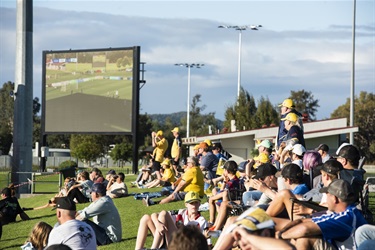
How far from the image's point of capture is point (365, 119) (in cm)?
9431

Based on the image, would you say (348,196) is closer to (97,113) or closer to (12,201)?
(12,201)

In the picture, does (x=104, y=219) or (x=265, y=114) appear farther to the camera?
(x=265, y=114)

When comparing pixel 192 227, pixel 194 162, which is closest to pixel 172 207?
pixel 194 162

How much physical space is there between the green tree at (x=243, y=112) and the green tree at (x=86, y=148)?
50.8ft

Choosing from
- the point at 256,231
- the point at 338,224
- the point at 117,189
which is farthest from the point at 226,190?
the point at 117,189

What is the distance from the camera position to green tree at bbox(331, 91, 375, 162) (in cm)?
8619

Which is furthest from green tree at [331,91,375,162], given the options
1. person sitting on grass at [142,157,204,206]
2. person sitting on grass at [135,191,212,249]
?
person sitting on grass at [135,191,212,249]

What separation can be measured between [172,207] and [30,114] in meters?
18.4

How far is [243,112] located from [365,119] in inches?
1178

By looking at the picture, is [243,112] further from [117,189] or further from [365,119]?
[117,189]

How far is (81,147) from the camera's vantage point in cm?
7844

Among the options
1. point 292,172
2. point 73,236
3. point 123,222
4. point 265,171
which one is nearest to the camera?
point 73,236

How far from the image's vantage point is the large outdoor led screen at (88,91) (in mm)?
44969

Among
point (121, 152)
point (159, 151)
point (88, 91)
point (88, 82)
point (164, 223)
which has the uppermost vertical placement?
point (88, 82)
